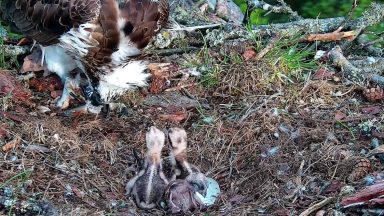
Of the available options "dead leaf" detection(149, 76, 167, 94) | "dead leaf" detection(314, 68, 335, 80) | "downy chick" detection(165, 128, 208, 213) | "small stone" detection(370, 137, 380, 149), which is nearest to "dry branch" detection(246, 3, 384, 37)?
"dead leaf" detection(314, 68, 335, 80)

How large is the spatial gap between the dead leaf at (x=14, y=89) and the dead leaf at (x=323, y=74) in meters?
2.07

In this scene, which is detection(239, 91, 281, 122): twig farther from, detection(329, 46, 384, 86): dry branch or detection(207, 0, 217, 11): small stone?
detection(207, 0, 217, 11): small stone

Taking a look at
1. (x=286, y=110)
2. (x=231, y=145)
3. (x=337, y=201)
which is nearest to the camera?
(x=337, y=201)

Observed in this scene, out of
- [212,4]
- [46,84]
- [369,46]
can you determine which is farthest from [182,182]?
[212,4]

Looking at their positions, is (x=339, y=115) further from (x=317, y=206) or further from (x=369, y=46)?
(x=317, y=206)

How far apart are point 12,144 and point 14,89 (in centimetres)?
67

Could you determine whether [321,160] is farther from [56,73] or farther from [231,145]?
[56,73]

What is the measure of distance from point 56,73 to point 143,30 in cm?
96

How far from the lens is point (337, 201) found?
14.6ft

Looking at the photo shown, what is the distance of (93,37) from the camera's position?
16.6 ft

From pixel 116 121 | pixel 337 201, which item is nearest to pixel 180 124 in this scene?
pixel 116 121

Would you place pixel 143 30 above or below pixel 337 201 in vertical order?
→ above

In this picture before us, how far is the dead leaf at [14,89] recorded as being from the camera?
17.9ft

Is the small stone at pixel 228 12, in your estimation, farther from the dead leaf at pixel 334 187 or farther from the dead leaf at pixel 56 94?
the dead leaf at pixel 334 187
